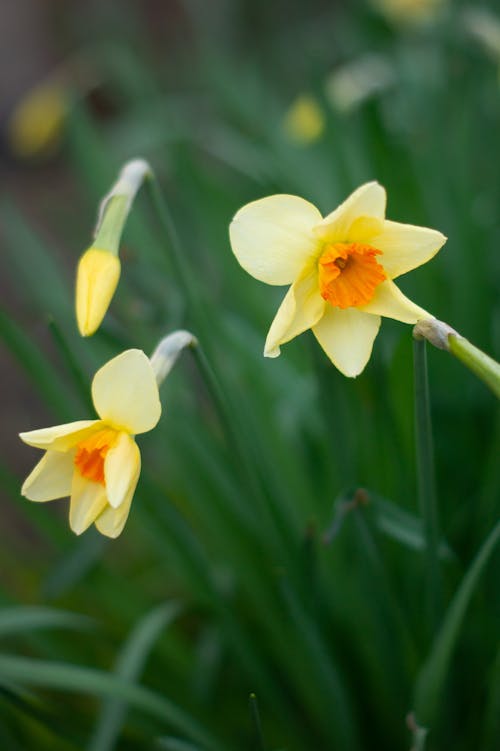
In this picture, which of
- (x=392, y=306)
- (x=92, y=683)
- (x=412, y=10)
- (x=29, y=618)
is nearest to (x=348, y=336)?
(x=392, y=306)

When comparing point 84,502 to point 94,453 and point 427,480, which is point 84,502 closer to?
point 94,453

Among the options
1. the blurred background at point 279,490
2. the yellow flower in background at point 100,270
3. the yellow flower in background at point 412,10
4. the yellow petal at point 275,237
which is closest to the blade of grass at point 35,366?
the blurred background at point 279,490

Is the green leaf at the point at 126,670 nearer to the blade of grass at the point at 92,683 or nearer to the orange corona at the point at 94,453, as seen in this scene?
the blade of grass at the point at 92,683

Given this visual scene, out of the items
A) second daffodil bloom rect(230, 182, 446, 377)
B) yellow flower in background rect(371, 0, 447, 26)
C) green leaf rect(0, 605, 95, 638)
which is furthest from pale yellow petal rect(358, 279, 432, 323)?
yellow flower in background rect(371, 0, 447, 26)

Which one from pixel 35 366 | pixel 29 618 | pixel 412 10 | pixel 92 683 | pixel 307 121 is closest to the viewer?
pixel 92 683

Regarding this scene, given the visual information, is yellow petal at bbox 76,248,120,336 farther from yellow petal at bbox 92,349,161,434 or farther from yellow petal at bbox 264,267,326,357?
yellow petal at bbox 264,267,326,357

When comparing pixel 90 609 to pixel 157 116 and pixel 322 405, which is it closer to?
pixel 322 405
